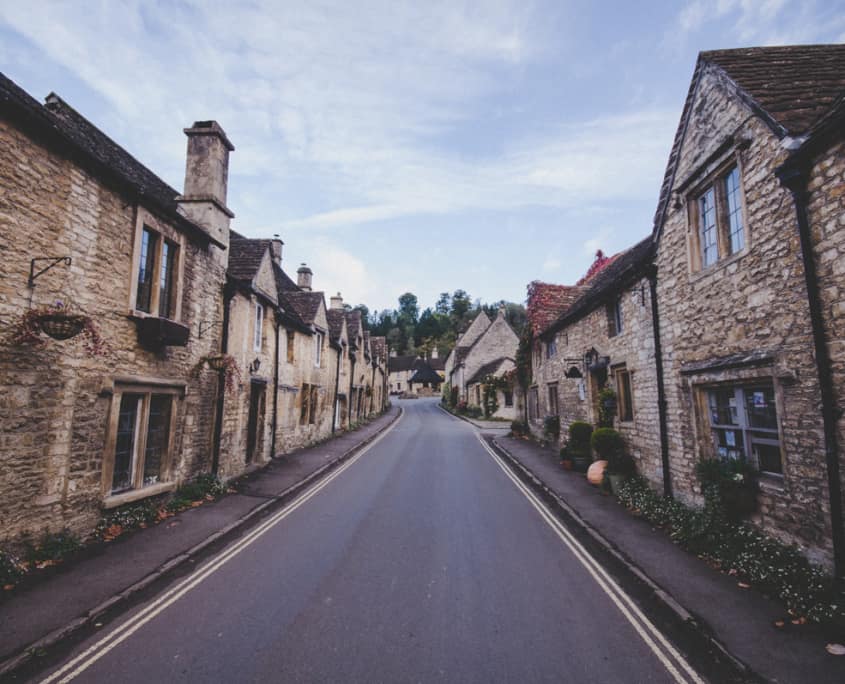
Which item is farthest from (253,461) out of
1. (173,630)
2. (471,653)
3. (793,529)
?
(793,529)

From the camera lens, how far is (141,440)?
8641 mm

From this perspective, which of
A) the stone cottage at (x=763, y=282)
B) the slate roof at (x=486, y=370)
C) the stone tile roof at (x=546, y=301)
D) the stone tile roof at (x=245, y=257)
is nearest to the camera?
the stone cottage at (x=763, y=282)

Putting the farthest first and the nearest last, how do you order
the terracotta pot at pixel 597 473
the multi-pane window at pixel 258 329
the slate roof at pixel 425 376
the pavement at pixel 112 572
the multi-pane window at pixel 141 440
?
the slate roof at pixel 425 376
the multi-pane window at pixel 258 329
the terracotta pot at pixel 597 473
the multi-pane window at pixel 141 440
the pavement at pixel 112 572

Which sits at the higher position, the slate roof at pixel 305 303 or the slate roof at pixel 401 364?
the slate roof at pixel 401 364

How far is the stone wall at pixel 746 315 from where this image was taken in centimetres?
577

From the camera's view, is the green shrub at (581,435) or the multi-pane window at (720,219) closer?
the multi-pane window at (720,219)

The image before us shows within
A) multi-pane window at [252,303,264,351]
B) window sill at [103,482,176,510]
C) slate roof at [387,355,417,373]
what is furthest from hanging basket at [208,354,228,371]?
slate roof at [387,355,417,373]

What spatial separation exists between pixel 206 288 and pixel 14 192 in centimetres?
491

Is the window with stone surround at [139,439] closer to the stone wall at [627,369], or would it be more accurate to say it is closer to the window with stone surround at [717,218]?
the stone wall at [627,369]

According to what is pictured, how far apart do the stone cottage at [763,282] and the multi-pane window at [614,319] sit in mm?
2989

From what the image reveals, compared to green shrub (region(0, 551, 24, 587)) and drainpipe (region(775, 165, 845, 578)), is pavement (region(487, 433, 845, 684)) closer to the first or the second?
drainpipe (region(775, 165, 845, 578))

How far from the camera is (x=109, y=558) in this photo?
262 inches

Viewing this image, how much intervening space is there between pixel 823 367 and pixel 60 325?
978cm

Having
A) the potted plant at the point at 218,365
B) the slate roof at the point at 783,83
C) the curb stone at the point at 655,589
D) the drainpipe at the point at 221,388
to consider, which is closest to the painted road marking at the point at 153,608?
the drainpipe at the point at 221,388
